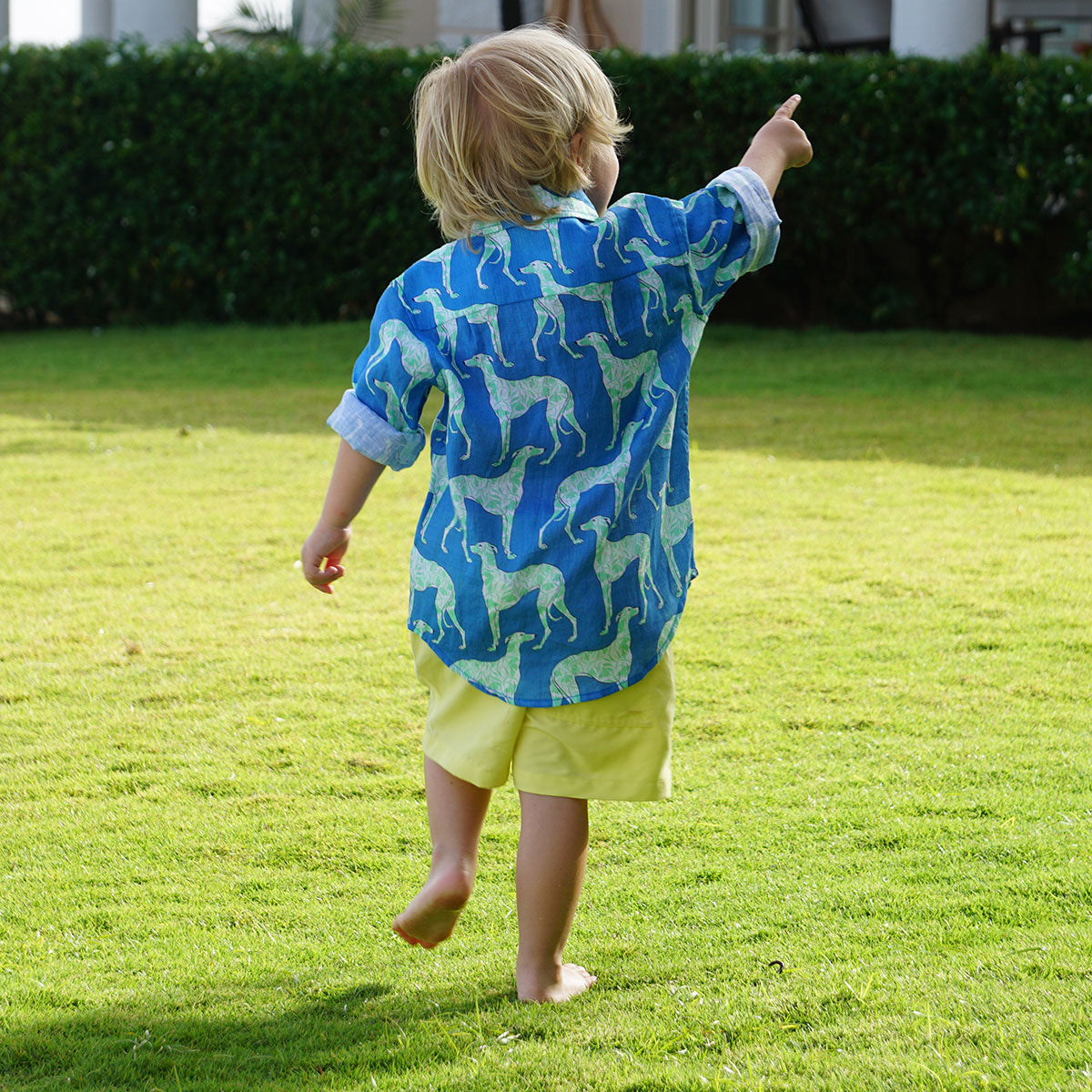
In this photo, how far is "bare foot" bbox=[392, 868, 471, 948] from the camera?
229 cm

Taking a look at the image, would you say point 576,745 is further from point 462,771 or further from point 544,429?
point 544,429

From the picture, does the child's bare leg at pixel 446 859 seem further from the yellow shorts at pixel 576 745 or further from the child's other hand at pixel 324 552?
the child's other hand at pixel 324 552

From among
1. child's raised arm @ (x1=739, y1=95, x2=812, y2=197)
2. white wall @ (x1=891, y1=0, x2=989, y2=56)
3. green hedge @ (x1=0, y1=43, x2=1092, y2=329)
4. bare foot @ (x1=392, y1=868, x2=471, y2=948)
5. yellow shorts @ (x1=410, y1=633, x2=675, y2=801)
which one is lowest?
bare foot @ (x1=392, y1=868, x2=471, y2=948)

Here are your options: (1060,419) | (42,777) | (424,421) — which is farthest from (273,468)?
(1060,419)

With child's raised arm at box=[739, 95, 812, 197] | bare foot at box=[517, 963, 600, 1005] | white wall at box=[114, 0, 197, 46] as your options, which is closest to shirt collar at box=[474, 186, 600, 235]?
child's raised arm at box=[739, 95, 812, 197]

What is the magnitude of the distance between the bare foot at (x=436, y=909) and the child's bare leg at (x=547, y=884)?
3.8 inches

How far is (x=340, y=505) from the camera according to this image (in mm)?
2303

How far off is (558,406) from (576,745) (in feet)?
1.77

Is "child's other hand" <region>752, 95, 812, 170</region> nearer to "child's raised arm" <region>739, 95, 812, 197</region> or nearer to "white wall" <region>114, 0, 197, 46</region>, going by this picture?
"child's raised arm" <region>739, 95, 812, 197</region>

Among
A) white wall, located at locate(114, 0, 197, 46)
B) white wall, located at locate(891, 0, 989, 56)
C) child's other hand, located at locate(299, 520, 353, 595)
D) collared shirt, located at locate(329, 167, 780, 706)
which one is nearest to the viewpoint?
collared shirt, located at locate(329, 167, 780, 706)

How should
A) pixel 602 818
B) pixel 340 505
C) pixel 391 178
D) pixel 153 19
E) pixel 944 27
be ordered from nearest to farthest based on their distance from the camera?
pixel 340 505 → pixel 602 818 → pixel 944 27 → pixel 391 178 → pixel 153 19

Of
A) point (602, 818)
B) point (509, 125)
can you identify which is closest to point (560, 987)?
point (602, 818)

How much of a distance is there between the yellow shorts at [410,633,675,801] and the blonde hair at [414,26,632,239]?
77 cm

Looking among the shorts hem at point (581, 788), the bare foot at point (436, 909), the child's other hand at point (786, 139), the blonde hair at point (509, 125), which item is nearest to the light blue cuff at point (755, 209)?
the child's other hand at point (786, 139)
